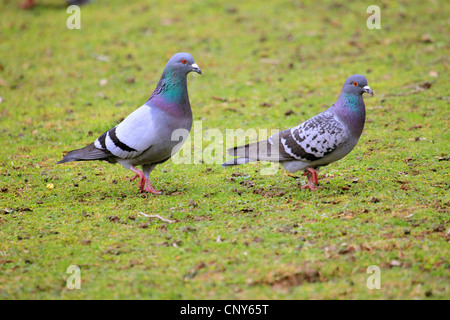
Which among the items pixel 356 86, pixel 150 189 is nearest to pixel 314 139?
pixel 356 86

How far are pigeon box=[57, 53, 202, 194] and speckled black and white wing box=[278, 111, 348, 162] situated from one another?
1311 millimetres

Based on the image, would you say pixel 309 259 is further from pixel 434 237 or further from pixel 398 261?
pixel 434 237

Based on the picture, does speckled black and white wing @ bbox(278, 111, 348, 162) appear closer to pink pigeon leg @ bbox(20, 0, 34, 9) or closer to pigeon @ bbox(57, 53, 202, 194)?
pigeon @ bbox(57, 53, 202, 194)

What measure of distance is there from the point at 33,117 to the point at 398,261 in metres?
8.33

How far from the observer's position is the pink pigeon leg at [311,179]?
6496 mm

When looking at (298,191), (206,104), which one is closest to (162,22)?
(206,104)

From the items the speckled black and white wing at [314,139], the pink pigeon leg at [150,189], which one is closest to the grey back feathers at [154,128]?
the pink pigeon leg at [150,189]

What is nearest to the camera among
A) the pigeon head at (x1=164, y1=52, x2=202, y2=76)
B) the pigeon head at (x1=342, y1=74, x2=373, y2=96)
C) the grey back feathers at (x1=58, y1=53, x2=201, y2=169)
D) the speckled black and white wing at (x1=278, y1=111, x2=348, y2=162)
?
the speckled black and white wing at (x1=278, y1=111, x2=348, y2=162)

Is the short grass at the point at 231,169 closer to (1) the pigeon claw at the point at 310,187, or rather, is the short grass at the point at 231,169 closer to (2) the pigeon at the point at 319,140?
(1) the pigeon claw at the point at 310,187

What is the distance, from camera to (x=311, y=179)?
664cm

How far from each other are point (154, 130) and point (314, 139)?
197 cm

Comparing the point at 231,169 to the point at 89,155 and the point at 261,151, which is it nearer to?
the point at 261,151

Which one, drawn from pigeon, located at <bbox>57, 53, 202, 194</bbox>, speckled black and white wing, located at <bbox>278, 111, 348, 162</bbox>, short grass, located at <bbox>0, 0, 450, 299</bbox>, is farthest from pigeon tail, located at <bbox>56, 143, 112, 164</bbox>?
speckled black and white wing, located at <bbox>278, 111, 348, 162</bbox>

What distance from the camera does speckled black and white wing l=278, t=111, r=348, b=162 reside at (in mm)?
6195
